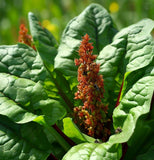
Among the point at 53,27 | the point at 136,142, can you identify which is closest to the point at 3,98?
the point at 136,142

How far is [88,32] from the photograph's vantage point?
177cm

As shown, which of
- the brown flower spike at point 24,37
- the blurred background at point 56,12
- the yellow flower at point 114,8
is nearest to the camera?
the brown flower spike at point 24,37

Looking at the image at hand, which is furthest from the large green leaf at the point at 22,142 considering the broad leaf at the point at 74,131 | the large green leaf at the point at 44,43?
the large green leaf at the point at 44,43

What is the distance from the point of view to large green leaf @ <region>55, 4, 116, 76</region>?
1677 mm

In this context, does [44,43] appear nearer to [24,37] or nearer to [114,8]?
[24,37]

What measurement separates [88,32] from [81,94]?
57cm

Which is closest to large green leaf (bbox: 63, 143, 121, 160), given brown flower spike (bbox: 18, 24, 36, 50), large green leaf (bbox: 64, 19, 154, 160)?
large green leaf (bbox: 64, 19, 154, 160)

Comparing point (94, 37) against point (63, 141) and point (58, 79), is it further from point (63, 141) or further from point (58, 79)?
point (63, 141)

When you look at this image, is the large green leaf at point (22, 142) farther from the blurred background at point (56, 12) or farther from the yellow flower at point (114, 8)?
the yellow flower at point (114, 8)

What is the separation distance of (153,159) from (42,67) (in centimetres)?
82

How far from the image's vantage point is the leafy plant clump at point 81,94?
4.15 feet

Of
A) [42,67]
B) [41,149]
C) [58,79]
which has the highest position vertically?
[42,67]

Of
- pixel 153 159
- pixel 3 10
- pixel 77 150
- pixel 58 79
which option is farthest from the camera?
pixel 3 10

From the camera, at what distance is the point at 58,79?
168 cm
